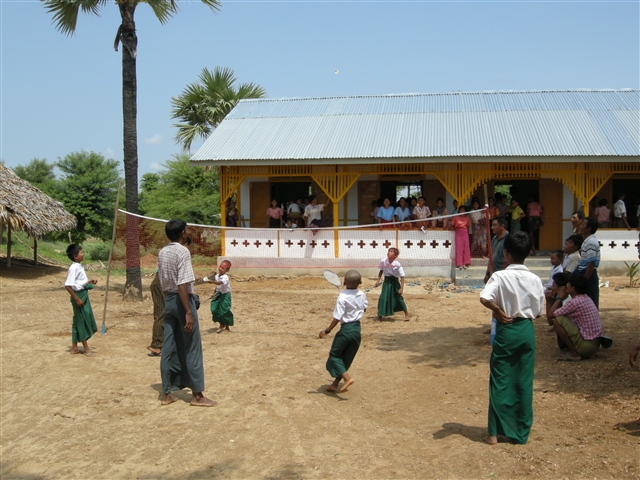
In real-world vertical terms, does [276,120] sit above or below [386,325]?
above

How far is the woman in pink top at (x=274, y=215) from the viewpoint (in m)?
18.8

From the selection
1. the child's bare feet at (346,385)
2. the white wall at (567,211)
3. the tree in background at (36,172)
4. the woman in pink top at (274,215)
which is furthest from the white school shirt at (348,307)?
the tree in background at (36,172)

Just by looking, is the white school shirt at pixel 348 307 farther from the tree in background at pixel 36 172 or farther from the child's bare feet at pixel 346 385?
the tree in background at pixel 36 172

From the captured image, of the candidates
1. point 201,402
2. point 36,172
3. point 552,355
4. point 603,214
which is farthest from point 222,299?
point 36,172

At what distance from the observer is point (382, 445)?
18.9 ft

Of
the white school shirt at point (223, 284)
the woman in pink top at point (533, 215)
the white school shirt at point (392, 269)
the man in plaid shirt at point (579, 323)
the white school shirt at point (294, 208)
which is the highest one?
the white school shirt at point (294, 208)

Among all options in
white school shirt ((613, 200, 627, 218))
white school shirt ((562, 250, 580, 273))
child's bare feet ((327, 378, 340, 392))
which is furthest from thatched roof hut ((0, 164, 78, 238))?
white school shirt ((613, 200, 627, 218))

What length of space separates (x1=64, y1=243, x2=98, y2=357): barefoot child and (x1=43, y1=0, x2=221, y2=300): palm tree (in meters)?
5.01

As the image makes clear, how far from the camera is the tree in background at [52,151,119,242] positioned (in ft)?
100.0

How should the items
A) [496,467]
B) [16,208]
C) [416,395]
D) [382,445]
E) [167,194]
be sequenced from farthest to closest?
[167,194]
[16,208]
[416,395]
[382,445]
[496,467]

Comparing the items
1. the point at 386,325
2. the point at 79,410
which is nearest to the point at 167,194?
the point at 386,325

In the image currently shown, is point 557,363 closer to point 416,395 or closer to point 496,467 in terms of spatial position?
point 416,395

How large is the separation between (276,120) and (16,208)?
803cm

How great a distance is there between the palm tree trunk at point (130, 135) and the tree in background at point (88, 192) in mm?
16998
